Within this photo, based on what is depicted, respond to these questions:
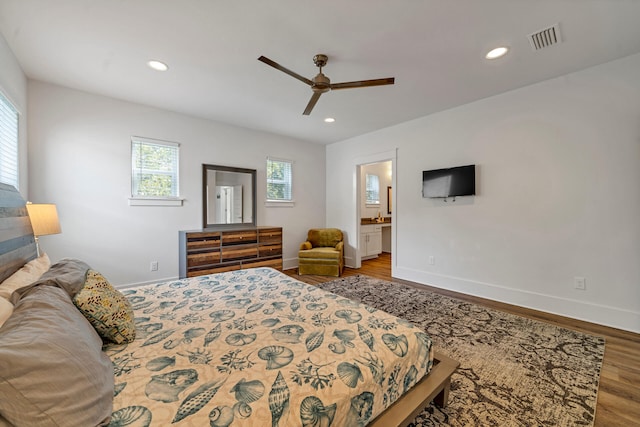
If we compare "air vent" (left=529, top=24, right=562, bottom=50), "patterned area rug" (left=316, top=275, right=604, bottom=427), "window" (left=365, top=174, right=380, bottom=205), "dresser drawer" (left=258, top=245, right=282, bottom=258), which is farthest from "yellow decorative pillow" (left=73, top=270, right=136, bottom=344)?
"window" (left=365, top=174, right=380, bottom=205)

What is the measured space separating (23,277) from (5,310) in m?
0.57

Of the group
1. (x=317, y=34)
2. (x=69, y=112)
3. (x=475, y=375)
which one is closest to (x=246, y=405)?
(x=475, y=375)

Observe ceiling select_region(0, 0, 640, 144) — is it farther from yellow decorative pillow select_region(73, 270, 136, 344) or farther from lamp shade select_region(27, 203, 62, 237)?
yellow decorative pillow select_region(73, 270, 136, 344)

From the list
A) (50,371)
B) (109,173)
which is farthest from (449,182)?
(109,173)

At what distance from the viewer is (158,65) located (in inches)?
104

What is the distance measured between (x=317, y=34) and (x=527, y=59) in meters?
2.10

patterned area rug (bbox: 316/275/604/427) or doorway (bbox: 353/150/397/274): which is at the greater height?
doorway (bbox: 353/150/397/274)

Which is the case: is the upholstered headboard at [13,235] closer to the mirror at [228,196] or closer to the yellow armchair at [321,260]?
the mirror at [228,196]

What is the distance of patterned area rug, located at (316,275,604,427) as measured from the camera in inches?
60.3

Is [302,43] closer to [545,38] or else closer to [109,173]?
[545,38]

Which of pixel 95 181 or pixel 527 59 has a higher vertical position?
pixel 527 59

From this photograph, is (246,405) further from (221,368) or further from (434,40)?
(434,40)

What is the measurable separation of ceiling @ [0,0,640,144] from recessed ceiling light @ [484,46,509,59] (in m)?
0.07

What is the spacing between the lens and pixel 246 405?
34.7 inches
